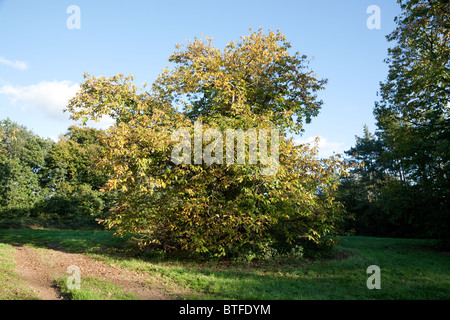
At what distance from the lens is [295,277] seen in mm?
8281

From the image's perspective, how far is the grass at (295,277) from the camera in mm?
6395

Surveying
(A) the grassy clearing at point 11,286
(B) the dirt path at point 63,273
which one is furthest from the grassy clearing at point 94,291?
(A) the grassy clearing at point 11,286

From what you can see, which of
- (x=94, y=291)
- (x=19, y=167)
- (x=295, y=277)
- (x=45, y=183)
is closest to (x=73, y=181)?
(x=45, y=183)

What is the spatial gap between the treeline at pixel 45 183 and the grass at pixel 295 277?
20281 mm

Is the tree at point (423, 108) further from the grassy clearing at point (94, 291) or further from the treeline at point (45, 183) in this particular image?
the treeline at point (45, 183)

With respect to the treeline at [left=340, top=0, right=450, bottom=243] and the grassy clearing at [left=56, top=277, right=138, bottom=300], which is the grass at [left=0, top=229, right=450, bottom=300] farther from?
the treeline at [left=340, top=0, right=450, bottom=243]

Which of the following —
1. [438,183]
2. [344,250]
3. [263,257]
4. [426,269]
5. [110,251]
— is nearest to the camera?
[426,269]

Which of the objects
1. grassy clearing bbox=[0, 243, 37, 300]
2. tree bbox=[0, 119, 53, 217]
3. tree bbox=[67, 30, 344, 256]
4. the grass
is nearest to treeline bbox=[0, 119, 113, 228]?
tree bbox=[0, 119, 53, 217]

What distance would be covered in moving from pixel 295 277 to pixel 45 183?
3798 centimetres

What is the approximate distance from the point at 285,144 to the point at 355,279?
4667 millimetres

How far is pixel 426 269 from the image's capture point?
9.54m
